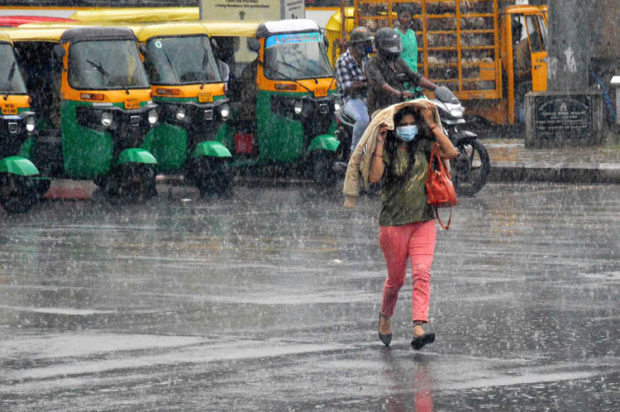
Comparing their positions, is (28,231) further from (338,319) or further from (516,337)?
(516,337)

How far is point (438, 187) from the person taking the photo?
29.5 feet

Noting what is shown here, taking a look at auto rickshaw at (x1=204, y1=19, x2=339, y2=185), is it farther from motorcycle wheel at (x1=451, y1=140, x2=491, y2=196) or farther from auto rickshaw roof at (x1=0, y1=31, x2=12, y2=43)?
auto rickshaw roof at (x1=0, y1=31, x2=12, y2=43)

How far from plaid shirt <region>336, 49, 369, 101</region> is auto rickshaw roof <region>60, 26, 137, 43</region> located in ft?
8.71

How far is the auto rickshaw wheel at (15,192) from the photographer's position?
17.9m

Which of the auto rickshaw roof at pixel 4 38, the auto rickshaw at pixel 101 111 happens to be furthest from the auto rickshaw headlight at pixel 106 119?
the auto rickshaw roof at pixel 4 38

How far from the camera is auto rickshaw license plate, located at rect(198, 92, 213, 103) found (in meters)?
19.5

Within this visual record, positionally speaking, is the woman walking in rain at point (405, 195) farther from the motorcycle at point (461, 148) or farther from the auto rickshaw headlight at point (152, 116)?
the auto rickshaw headlight at point (152, 116)

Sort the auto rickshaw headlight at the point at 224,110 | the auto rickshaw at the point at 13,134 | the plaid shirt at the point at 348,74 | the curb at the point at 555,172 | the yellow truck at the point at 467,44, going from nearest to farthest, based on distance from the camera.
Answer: the auto rickshaw at the point at 13,134, the plaid shirt at the point at 348,74, the curb at the point at 555,172, the auto rickshaw headlight at the point at 224,110, the yellow truck at the point at 467,44

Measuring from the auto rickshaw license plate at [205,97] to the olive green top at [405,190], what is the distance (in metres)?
10.5

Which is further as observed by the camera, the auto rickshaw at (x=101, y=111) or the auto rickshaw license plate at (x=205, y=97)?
the auto rickshaw license plate at (x=205, y=97)

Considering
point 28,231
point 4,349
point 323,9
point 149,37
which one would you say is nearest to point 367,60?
point 149,37

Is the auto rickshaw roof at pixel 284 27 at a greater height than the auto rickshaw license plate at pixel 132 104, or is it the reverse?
the auto rickshaw roof at pixel 284 27

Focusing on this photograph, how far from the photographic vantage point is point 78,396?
7.45 metres

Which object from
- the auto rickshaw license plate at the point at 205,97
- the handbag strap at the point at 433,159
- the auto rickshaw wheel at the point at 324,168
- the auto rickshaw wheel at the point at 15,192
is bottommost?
the auto rickshaw wheel at the point at 324,168
